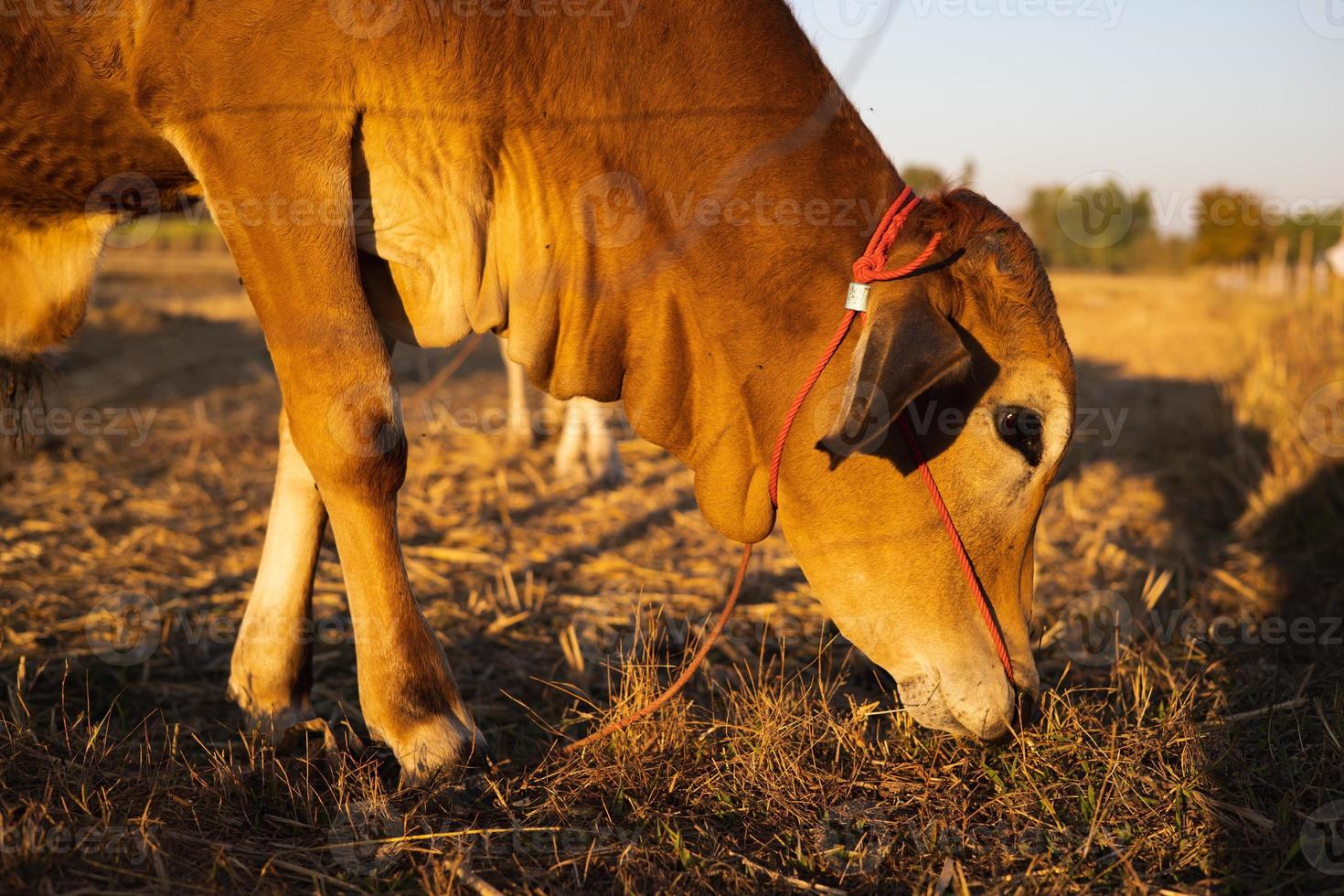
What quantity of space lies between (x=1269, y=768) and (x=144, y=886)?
2430 mm

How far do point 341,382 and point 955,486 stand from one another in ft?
4.69

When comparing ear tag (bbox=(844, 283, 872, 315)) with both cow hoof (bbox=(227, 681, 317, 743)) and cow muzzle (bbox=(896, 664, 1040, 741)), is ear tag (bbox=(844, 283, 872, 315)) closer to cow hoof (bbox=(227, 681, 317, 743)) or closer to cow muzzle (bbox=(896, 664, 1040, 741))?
cow muzzle (bbox=(896, 664, 1040, 741))

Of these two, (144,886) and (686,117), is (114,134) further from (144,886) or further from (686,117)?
(144,886)

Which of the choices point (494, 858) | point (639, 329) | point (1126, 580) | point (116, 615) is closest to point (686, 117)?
point (639, 329)

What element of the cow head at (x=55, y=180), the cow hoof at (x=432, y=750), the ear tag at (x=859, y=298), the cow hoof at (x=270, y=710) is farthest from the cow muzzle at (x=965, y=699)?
the cow head at (x=55, y=180)

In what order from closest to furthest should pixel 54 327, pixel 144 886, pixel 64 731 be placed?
pixel 144 886 < pixel 64 731 < pixel 54 327

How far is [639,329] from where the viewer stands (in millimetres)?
2562

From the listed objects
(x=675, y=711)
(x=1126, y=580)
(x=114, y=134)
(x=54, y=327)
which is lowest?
(x=1126, y=580)

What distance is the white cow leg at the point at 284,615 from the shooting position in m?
2.85

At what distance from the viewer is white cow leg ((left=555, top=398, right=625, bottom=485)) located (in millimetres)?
→ 5719

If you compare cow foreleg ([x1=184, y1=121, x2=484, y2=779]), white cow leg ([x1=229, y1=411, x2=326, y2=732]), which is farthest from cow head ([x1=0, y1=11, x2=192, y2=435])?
white cow leg ([x1=229, y1=411, x2=326, y2=732])

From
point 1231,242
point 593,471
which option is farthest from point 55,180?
point 1231,242

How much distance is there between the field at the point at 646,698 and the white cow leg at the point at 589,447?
135 mm

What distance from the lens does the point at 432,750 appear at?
2469 mm
